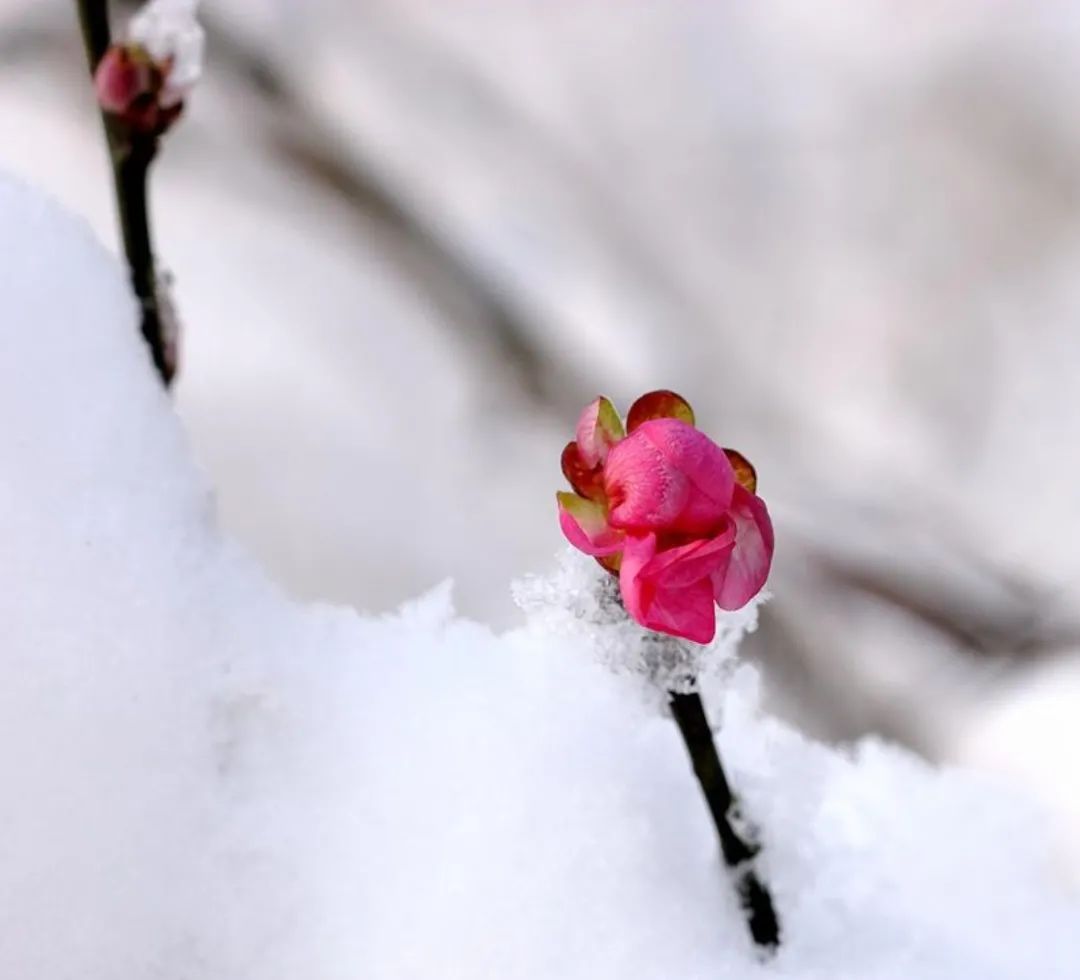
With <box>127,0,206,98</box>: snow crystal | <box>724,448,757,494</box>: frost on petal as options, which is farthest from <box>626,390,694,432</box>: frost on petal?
<box>127,0,206,98</box>: snow crystal

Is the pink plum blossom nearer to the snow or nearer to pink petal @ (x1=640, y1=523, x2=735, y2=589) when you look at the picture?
the snow

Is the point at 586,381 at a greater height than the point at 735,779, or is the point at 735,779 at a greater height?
the point at 735,779

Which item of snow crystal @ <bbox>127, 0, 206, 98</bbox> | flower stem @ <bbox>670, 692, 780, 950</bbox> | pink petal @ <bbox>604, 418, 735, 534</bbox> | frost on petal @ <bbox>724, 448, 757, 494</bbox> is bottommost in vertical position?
flower stem @ <bbox>670, 692, 780, 950</bbox>

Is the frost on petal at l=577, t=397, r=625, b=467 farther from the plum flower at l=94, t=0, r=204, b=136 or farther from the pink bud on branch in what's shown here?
the plum flower at l=94, t=0, r=204, b=136

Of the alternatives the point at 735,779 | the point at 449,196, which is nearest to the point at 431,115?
the point at 449,196

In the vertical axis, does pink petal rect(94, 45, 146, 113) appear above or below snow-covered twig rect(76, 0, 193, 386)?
above

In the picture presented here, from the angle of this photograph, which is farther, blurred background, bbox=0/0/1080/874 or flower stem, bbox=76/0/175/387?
blurred background, bbox=0/0/1080/874

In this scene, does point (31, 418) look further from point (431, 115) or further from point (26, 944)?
point (431, 115)
